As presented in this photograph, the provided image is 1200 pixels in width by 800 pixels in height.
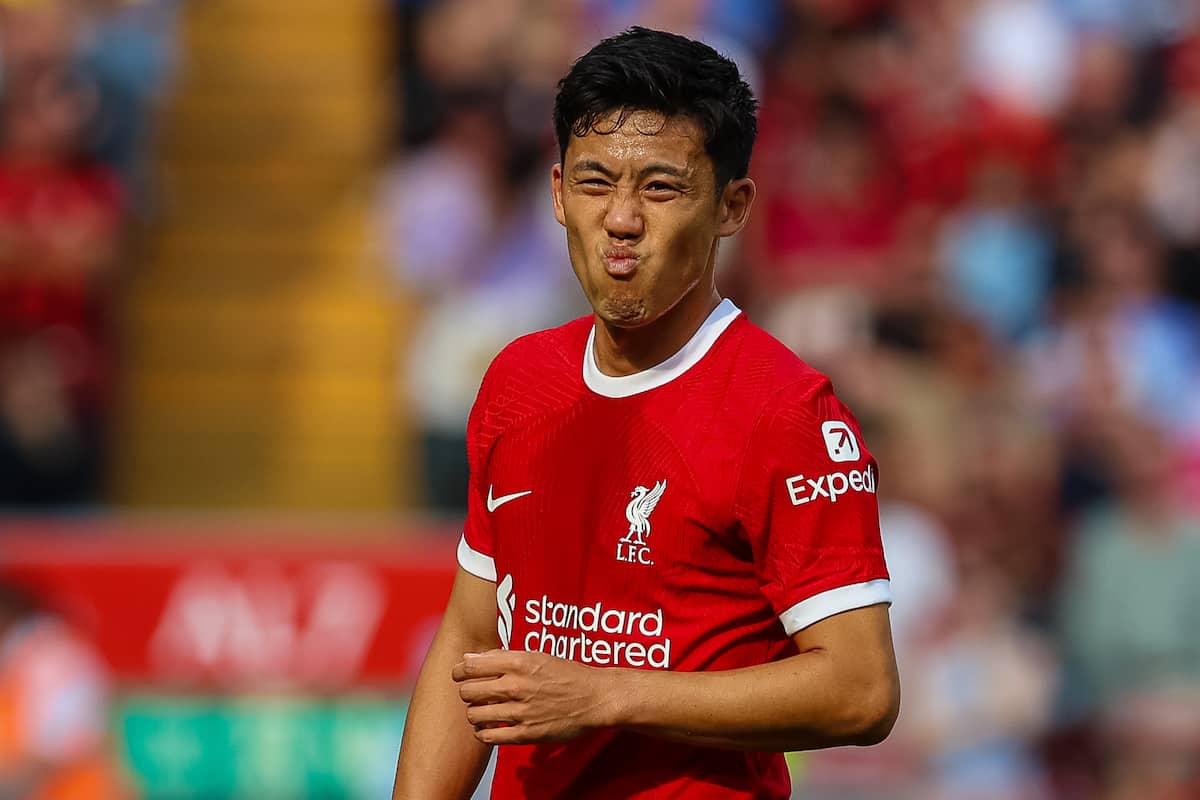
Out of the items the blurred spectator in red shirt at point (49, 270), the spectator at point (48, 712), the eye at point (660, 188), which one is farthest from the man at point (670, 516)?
the blurred spectator in red shirt at point (49, 270)

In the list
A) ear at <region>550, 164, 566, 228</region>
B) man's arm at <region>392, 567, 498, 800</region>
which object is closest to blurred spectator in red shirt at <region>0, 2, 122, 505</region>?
man's arm at <region>392, 567, 498, 800</region>

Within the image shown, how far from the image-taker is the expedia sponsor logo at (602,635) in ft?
9.47

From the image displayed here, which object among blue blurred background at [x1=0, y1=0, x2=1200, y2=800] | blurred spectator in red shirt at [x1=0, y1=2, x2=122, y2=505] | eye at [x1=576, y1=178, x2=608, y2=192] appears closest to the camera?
eye at [x1=576, y1=178, x2=608, y2=192]

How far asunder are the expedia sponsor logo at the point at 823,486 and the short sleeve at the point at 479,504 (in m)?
0.61

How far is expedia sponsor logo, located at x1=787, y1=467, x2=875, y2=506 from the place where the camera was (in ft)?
9.14

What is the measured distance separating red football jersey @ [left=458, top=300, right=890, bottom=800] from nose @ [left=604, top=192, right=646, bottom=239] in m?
0.25

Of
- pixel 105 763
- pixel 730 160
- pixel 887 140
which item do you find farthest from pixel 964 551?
pixel 730 160

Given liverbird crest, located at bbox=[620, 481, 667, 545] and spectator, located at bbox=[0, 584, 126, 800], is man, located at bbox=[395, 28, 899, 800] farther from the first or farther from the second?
spectator, located at bbox=[0, 584, 126, 800]

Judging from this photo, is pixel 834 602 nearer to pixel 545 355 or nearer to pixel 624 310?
pixel 624 310

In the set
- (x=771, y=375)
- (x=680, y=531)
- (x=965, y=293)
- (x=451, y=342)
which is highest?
(x=965, y=293)

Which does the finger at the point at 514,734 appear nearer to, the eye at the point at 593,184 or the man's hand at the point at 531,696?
the man's hand at the point at 531,696

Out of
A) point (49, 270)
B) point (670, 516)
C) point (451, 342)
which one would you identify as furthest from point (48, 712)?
point (670, 516)

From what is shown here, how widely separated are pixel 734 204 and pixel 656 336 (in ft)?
0.80

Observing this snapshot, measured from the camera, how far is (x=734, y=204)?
297cm
